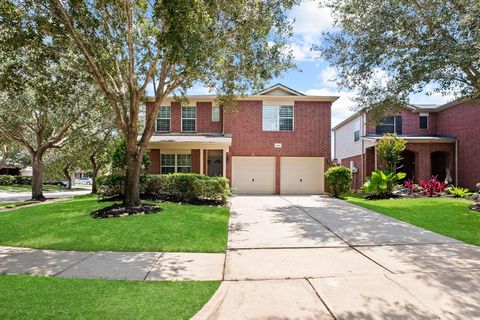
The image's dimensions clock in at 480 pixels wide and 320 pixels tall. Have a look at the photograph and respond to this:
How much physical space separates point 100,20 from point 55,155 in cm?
2502

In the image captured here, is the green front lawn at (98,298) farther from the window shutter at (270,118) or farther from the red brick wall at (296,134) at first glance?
the window shutter at (270,118)

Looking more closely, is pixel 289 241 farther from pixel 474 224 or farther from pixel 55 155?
pixel 55 155

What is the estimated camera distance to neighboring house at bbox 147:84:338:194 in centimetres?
1992

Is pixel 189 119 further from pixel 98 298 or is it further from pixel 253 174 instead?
pixel 98 298

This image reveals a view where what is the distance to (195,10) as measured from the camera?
743 cm

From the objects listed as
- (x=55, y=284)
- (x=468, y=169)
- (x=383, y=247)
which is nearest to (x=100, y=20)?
(x=55, y=284)

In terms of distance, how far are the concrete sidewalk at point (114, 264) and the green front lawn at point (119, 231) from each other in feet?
1.24

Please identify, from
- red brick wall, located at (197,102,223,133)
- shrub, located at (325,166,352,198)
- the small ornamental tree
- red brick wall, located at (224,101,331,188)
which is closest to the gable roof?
red brick wall, located at (224,101,331,188)

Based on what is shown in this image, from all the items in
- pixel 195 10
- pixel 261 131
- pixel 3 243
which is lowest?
pixel 3 243

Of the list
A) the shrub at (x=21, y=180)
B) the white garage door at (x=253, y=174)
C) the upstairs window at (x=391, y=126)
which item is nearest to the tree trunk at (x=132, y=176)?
the white garage door at (x=253, y=174)

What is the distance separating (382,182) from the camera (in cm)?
1605

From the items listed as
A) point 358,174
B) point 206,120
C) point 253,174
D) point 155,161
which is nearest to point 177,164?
point 155,161

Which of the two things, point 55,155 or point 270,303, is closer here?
point 270,303

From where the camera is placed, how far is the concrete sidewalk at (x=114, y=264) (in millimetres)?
5016
